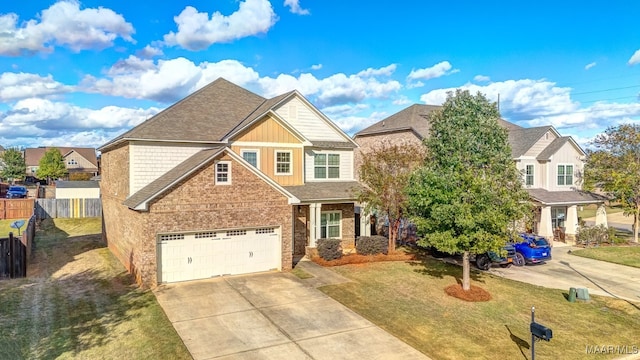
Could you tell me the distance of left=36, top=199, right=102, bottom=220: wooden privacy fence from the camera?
116ft

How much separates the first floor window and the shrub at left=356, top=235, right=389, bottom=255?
1496 cm

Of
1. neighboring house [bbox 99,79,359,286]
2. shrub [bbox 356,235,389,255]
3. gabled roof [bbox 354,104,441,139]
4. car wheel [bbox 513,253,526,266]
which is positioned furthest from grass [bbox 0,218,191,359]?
gabled roof [bbox 354,104,441,139]

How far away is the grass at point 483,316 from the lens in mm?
11453

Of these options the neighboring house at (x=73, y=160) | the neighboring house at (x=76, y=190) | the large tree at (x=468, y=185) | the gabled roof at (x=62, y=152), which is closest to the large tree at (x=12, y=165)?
the neighboring house at (x=73, y=160)

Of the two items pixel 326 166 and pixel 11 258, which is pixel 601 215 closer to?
pixel 326 166

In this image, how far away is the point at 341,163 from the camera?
2503 centimetres

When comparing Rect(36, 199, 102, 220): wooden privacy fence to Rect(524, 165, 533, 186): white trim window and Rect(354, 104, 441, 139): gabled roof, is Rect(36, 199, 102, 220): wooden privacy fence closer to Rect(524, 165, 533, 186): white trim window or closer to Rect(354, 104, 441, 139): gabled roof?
Rect(354, 104, 441, 139): gabled roof

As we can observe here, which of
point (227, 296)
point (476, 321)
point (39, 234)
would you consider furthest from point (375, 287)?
point (39, 234)

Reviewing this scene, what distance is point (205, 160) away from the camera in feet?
54.7

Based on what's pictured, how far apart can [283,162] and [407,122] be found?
1326cm

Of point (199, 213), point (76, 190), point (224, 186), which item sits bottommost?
point (199, 213)

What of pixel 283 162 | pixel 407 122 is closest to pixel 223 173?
pixel 283 162

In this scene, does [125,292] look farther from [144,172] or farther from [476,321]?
[476,321]

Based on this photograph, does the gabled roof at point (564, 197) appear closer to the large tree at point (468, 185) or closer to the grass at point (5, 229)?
the large tree at point (468, 185)
